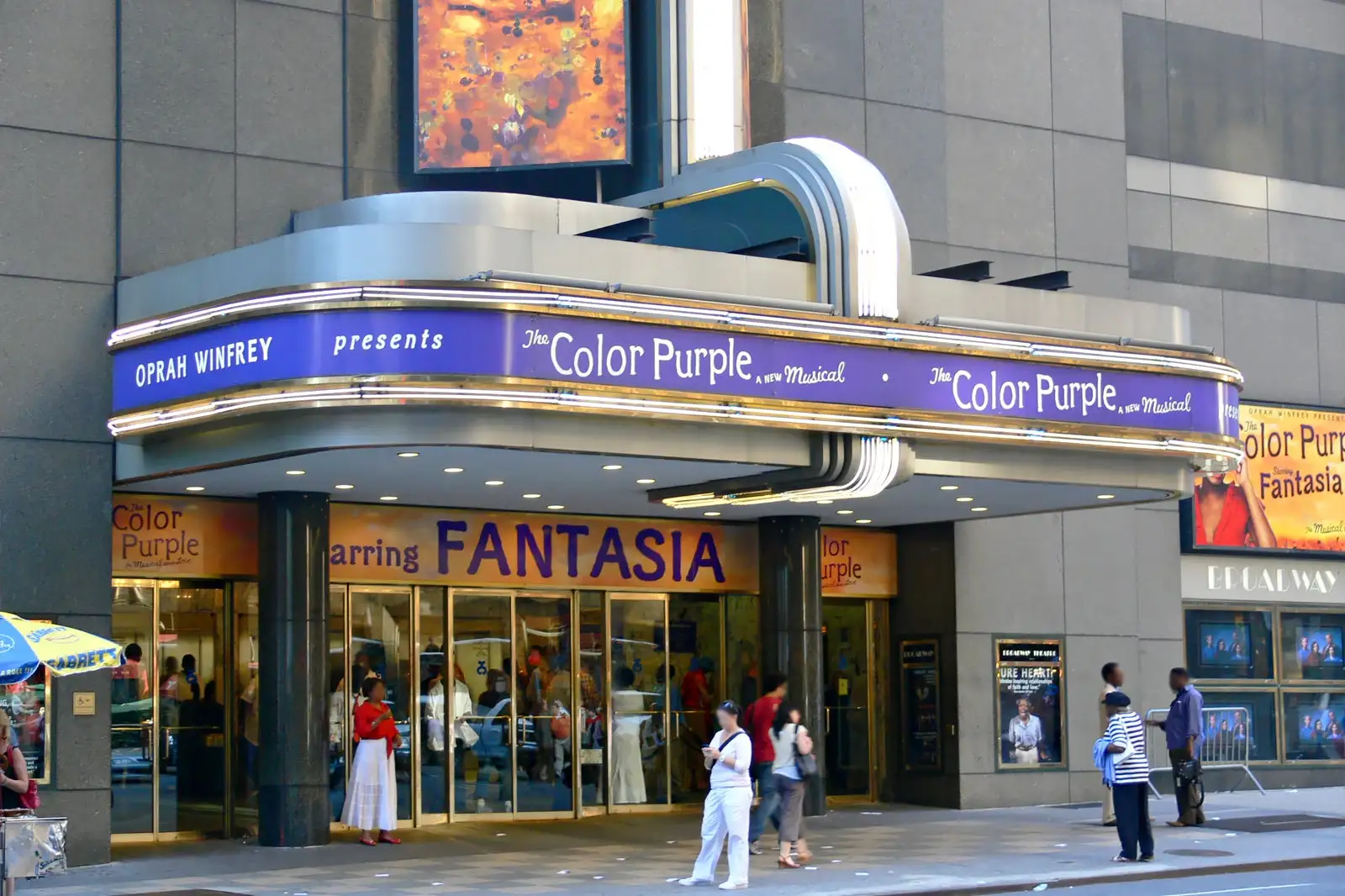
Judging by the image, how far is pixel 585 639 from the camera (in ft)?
79.9

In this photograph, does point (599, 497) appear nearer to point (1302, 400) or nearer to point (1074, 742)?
point (1074, 742)

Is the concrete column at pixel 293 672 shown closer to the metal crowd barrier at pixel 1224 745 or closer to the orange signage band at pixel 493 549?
the orange signage band at pixel 493 549

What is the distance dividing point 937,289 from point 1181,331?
366 cm

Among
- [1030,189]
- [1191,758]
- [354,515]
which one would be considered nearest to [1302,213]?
[1030,189]

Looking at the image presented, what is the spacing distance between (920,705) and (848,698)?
1.08 m

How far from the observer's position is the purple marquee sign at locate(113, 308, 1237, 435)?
1669 cm

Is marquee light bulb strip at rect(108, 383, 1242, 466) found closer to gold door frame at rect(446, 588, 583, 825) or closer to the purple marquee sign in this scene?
the purple marquee sign

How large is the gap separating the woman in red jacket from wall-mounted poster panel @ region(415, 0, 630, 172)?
646 centimetres

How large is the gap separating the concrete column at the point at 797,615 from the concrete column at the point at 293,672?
6161 mm

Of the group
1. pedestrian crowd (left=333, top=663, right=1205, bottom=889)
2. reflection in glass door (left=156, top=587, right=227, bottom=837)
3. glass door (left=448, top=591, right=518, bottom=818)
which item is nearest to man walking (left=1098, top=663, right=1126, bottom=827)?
pedestrian crowd (left=333, top=663, right=1205, bottom=889)

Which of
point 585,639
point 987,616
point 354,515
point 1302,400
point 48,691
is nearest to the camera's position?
point 48,691

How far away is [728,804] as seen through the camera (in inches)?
680

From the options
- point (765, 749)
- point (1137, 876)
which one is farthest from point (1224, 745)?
point (765, 749)

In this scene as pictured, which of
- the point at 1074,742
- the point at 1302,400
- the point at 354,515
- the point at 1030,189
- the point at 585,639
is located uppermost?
the point at 1030,189
